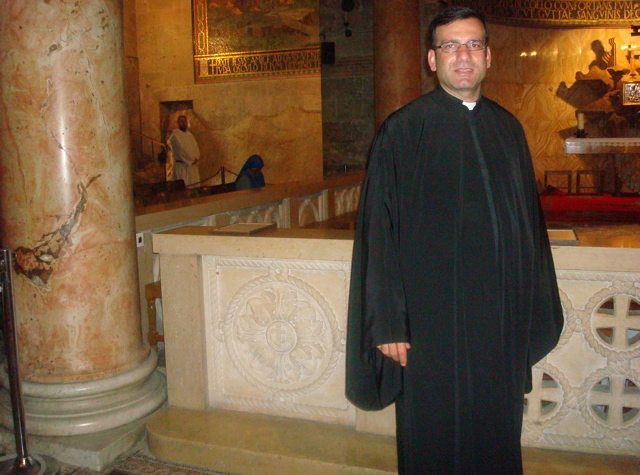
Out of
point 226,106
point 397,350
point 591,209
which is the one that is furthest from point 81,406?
point 226,106

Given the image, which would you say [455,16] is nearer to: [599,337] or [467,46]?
[467,46]

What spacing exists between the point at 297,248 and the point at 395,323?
0.87 meters

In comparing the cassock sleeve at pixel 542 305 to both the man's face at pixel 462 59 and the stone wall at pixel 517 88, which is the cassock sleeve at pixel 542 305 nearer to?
the man's face at pixel 462 59

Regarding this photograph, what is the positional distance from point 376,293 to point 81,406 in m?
1.66

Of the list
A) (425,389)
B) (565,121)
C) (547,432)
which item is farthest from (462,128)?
(565,121)

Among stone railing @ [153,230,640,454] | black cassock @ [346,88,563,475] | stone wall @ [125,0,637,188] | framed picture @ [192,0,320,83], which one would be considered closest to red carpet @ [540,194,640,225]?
stone wall @ [125,0,637,188]

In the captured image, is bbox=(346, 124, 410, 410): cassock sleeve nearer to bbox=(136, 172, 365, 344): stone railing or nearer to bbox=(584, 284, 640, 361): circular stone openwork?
bbox=(584, 284, 640, 361): circular stone openwork

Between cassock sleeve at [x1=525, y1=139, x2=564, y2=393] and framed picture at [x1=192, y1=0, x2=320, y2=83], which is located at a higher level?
framed picture at [x1=192, y1=0, x2=320, y2=83]

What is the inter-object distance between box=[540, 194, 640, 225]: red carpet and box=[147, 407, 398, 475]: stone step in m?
6.41

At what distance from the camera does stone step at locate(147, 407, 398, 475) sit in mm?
2652

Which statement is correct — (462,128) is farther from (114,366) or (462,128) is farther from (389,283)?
(114,366)

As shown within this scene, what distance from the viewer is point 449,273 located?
2010mm

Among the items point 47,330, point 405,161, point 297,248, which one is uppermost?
point 405,161

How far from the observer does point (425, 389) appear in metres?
2.02
